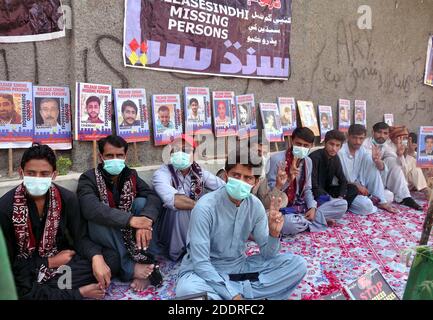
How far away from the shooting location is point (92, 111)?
3.64 m

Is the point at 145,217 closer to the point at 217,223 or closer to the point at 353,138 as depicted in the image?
the point at 217,223

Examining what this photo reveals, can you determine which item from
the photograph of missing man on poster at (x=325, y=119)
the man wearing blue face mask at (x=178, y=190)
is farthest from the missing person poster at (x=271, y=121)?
the man wearing blue face mask at (x=178, y=190)

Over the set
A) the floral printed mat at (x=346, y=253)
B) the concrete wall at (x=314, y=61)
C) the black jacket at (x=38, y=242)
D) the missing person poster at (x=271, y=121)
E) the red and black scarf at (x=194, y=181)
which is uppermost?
the concrete wall at (x=314, y=61)

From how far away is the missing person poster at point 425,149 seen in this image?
493cm

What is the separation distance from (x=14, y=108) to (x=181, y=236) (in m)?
1.79

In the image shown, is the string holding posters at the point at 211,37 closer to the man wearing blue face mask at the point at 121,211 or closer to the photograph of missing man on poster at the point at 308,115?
the photograph of missing man on poster at the point at 308,115

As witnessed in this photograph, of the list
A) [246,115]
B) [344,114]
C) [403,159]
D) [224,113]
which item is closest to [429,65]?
[344,114]

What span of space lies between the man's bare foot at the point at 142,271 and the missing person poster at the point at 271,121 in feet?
10.1

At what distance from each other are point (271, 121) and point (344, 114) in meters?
2.06

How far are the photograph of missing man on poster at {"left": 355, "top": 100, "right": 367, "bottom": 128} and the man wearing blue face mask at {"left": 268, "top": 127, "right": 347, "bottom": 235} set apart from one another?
3.43 meters

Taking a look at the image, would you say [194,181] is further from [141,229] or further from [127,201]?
[141,229]

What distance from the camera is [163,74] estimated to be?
4.28 meters

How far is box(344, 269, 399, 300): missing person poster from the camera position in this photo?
1.73 metres

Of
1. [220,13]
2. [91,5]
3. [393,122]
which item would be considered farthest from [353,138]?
[393,122]
